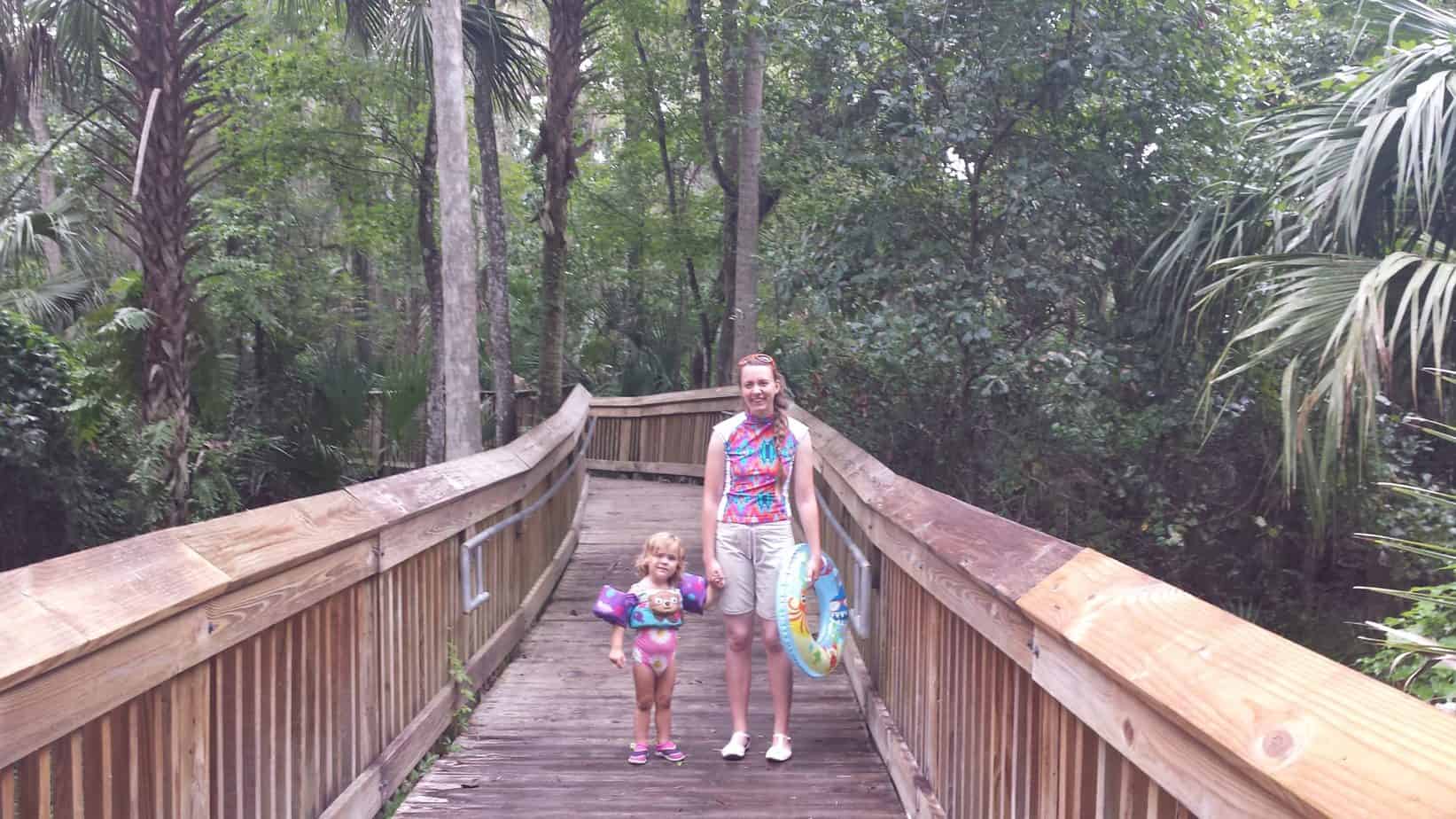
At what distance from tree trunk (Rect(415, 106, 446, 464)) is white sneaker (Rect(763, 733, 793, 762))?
10.1 meters

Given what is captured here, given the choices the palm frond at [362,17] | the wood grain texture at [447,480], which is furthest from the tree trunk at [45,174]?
the wood grain texture at [447,480]

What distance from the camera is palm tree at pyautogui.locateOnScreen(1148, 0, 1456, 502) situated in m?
5.10

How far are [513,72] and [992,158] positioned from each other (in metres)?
6.26

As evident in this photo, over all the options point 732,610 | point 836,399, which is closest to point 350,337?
point 836,399

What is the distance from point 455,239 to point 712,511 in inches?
198

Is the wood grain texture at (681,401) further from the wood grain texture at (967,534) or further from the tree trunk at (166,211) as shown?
the wood grain texture at (967,534)

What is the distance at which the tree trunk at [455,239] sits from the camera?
29.2 ft

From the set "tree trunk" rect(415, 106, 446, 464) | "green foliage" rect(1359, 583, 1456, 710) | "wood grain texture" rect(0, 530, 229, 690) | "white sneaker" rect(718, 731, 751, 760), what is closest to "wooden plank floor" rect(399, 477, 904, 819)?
"white sneaker" rect(718, 731, 751, 760)

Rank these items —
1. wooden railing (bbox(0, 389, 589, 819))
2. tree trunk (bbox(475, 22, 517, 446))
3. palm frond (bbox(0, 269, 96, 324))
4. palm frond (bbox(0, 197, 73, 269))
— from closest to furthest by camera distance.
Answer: wooden railing (bbox(0, 389, 589, 819)) < palm frond (bbox(0, 197, 73, 269)) < palm frond (bbox(0, 269, 96, 324)) < tree trunk (bbox(475, 22, 517, 446))

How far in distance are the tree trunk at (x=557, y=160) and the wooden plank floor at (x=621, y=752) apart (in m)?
6.60

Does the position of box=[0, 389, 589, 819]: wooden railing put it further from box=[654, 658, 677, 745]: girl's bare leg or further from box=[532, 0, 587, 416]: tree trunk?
box=[532, 0, 587, 416]: tree trunk

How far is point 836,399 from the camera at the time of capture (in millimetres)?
10453

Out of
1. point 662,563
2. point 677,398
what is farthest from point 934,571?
point 677,398

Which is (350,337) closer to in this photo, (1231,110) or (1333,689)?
(1231,110)
